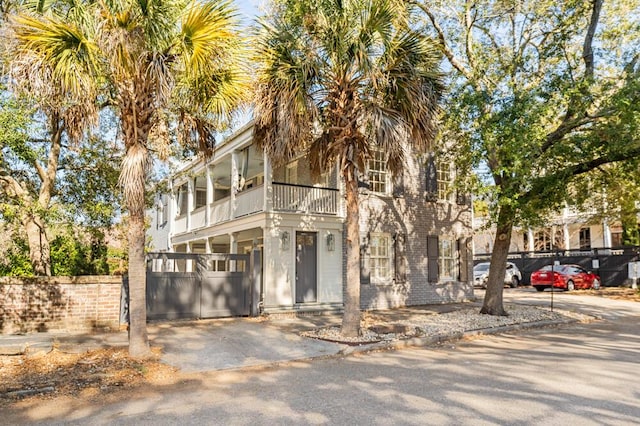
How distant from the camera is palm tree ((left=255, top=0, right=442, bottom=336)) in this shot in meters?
9.74

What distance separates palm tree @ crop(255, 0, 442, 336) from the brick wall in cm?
540

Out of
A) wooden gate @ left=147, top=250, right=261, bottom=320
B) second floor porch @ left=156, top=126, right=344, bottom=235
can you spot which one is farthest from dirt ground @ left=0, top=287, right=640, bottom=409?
second floor porch @ left=156, top=126, right=344, bottom=235

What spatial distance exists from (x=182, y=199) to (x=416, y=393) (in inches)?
819

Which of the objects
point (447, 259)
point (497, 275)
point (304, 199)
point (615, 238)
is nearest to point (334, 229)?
point (304, 199)

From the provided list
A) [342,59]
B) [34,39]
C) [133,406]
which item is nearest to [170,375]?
[133,406]

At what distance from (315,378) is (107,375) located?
10.3 feet

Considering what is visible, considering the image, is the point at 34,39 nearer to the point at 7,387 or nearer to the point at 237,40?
the point at 237,40

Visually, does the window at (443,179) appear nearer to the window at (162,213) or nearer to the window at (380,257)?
the window at (380,257)

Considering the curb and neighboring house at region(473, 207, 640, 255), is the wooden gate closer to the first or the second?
the curb

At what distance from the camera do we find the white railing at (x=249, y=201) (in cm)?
1477

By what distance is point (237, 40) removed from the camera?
28.4 feet

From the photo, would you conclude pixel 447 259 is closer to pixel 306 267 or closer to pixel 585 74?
pixel 306 267

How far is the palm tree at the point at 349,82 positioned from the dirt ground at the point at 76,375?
4414 millimetres

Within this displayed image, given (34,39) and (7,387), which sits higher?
(34,39)
